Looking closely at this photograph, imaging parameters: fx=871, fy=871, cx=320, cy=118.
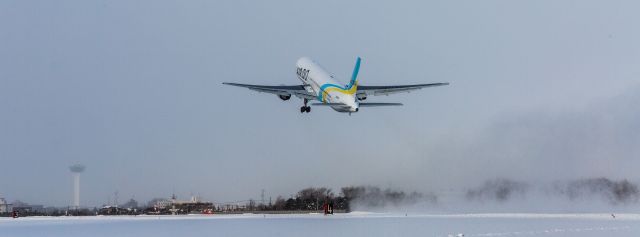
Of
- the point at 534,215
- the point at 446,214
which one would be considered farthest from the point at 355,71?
the point at 534,215

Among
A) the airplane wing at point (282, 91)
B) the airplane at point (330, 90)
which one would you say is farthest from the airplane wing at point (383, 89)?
the airplane wing at point (282, 91)

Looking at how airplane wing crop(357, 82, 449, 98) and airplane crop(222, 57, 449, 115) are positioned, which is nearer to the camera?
airplane crop(222, 57, 449, 115)

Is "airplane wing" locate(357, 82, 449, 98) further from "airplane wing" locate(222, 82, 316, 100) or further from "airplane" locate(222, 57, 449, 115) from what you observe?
"airplane wing" locate(222, 82, 316, 100)

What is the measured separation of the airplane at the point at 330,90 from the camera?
359 ft

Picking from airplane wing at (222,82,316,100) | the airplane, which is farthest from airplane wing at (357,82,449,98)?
airplane wing at (222,82,316,100)

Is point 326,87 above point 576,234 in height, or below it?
above

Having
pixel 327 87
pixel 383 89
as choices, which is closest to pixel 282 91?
pixel 327 87

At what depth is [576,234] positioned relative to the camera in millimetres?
63344

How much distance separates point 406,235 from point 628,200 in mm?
53773

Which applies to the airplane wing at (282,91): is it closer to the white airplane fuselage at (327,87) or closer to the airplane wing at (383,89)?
the white airplane fuselage at (327,87)

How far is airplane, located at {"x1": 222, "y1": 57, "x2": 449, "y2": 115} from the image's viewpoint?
10950 cm

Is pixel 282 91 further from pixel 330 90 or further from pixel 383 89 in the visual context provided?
pixel 383 89

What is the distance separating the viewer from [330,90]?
115 meters

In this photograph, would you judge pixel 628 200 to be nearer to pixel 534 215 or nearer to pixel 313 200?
pixel 534 215
